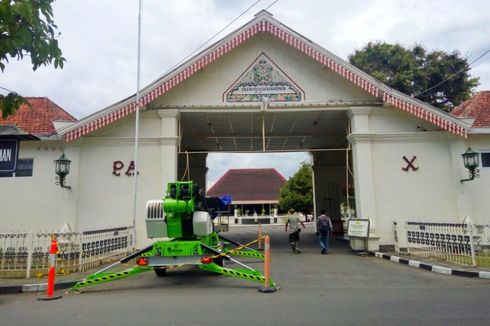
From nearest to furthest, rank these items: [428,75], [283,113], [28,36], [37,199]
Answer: [28,36] < [37,199] < [283,113] < [428,75]

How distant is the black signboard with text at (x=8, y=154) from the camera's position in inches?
279

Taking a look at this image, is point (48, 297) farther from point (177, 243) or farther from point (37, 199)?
point (37, 199)

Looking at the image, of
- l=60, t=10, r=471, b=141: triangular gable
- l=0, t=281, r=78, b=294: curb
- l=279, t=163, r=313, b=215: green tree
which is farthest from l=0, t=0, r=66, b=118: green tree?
l=279, t=163, r=313, b=215: green tree

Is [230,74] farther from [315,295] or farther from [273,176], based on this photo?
[273,176]

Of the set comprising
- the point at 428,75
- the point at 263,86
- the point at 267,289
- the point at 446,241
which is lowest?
the point at 267,289

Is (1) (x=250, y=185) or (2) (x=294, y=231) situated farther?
(1) (x=250, y=185)

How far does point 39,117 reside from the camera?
14.7 m

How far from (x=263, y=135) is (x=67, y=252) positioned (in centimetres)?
755

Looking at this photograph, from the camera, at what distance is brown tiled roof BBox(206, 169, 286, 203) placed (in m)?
46.2

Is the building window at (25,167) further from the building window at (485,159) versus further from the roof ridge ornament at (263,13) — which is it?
the building window at (485,159)

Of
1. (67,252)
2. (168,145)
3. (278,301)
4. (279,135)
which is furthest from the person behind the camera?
(279,135)

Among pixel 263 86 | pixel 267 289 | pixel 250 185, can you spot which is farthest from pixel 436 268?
pixel 250 185

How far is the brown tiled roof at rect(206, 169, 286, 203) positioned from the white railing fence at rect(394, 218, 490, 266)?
32.2 m

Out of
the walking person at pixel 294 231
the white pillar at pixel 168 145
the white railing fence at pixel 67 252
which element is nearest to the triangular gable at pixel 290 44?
the white pillar at pixel 168 145
